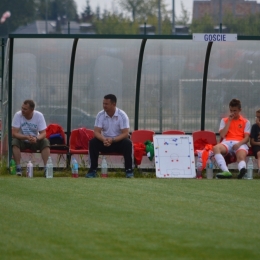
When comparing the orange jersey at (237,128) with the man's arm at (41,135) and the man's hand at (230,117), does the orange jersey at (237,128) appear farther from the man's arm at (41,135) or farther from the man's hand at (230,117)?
the man's arm at (41,135)

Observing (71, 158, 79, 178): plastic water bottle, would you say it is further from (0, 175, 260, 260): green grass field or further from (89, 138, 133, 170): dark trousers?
(0, 175, 260, 260): green grass field

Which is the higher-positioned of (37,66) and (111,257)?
A: (37,66)

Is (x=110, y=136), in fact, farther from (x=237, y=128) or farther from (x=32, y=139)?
(x=237, y=128)

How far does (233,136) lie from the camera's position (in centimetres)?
1634

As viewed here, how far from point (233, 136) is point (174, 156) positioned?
1.19m

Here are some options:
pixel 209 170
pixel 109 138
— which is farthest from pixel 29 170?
pixel 209 170

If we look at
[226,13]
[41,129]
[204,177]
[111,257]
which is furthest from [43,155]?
[226,13]

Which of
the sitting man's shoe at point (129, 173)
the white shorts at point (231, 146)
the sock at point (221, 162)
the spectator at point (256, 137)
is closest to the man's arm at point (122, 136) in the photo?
the sitting man's shoe at point (129, 173)

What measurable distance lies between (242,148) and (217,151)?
1.73 ft

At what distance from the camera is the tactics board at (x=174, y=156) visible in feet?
52.7

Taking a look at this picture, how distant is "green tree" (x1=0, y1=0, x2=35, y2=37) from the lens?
175ft

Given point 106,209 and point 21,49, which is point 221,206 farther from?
point 21,49

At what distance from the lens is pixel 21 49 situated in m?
17.5

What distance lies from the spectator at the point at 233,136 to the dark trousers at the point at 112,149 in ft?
5.24
